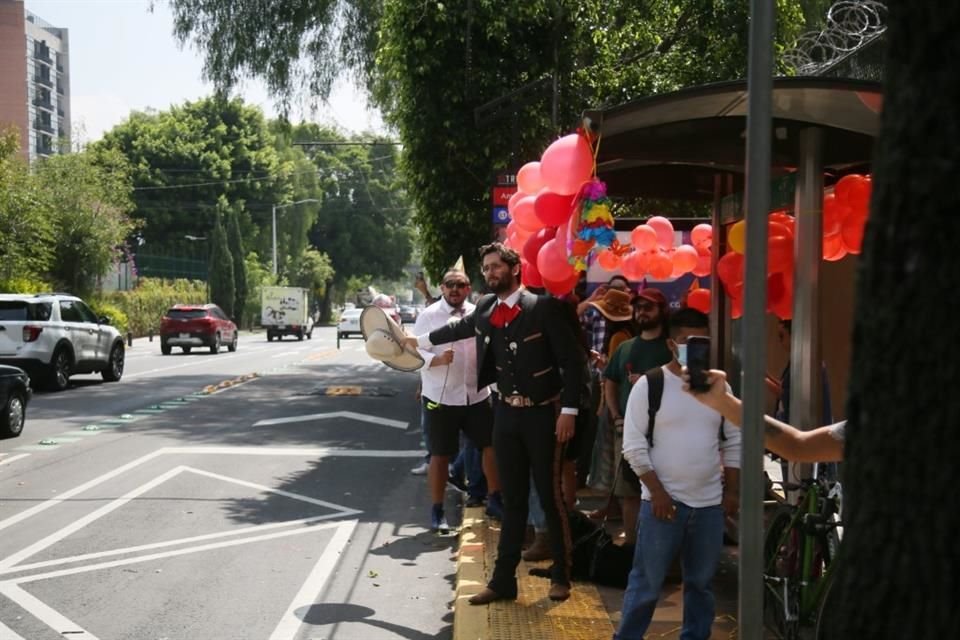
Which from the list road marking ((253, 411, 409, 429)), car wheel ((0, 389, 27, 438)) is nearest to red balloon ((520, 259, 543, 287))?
road marking ((253, 411, 409, 429))

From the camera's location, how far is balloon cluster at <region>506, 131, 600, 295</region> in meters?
6.24

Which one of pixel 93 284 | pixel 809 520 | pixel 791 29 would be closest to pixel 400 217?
pixel 93 284

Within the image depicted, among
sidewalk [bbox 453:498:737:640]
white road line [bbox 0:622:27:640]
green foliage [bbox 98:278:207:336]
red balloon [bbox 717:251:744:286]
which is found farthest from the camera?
green foliage [bbox 98:278:207:336]

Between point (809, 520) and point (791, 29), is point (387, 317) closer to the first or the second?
point (809, 520)

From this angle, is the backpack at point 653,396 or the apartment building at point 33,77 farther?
the apartment building at point 33,77

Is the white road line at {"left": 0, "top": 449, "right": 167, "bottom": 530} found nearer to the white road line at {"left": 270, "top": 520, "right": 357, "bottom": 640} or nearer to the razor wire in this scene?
the white road line at {"left": 270, "top": 520, "right": 357, "bottom": 640}

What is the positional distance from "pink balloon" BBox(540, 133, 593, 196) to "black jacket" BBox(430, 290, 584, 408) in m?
0.66

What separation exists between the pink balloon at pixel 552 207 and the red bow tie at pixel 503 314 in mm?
689

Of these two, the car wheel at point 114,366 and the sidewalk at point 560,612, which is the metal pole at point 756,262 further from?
the car wheel at point 114,366

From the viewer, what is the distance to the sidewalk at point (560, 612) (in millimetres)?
5625

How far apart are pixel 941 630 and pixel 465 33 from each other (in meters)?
13.7

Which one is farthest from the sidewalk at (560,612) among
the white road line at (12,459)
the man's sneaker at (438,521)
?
the white road line at (12,459)

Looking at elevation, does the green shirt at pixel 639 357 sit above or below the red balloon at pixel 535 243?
below

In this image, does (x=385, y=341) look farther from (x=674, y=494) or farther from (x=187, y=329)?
(x=187, y=329)
